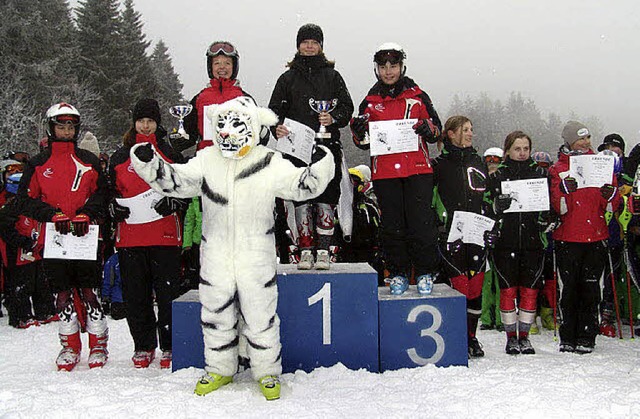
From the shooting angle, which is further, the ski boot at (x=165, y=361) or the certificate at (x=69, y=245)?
the ski boot at (x=165, y=361)

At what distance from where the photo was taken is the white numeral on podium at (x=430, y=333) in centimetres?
457

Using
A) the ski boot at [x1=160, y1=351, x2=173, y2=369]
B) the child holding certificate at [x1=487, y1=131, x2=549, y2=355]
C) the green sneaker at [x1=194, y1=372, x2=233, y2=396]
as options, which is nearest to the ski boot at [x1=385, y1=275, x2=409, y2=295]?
the child holding certificate at [x1=487, y1=131, x2=549, y2=355]

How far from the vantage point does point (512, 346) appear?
5.29 m

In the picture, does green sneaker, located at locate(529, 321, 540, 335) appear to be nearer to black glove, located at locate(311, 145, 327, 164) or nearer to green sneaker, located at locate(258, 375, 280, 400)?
green sneaker, located at locate(258, 375, 280, 400)

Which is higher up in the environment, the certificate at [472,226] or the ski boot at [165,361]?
the certificate at [472,226]

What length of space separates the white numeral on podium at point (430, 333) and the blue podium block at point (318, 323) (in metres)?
0.33

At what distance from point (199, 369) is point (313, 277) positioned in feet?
3.89

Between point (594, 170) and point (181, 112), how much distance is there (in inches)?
155

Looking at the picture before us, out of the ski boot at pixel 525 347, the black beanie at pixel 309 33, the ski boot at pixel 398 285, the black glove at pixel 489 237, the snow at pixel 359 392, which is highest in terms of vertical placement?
the black beanie at pixel 309 33

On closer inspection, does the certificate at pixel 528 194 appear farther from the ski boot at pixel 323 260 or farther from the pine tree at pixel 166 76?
the pine tree at pixel 166 76

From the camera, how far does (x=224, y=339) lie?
13.0 feet

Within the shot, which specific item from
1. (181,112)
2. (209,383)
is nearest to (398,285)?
(209,383)

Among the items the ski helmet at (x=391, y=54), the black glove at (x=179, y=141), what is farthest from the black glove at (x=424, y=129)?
the black glove at (x=179, y=141)

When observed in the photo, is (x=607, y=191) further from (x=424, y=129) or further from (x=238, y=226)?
(x=238, y=226)
